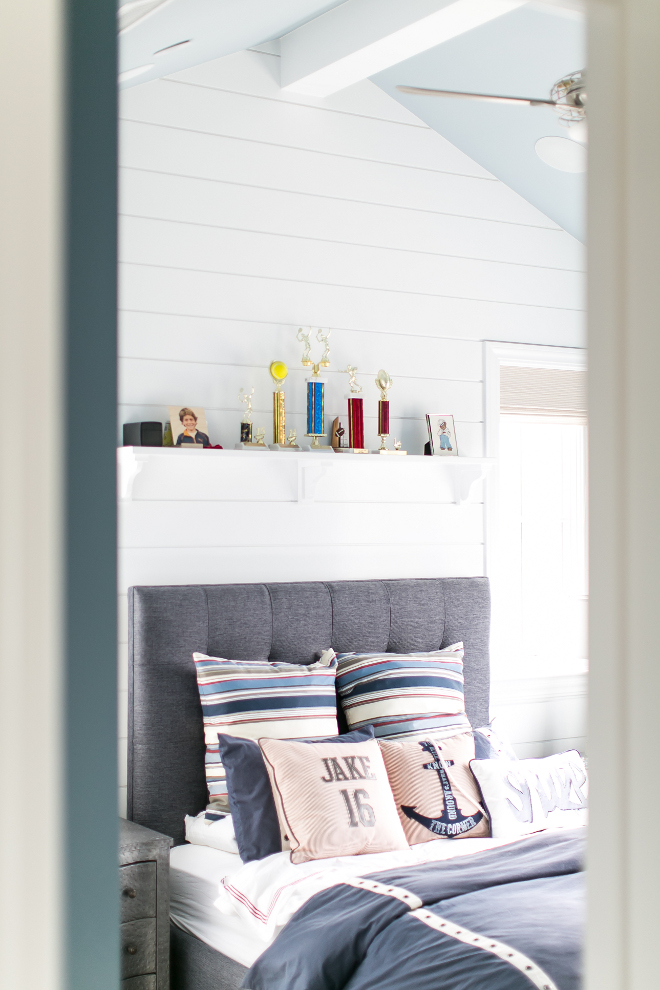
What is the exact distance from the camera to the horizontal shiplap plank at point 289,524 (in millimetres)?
3229

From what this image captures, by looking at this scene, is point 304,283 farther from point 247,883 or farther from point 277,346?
point 247,883

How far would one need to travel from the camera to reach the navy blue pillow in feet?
8.79

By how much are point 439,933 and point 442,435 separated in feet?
6.71

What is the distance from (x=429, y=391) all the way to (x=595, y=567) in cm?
310

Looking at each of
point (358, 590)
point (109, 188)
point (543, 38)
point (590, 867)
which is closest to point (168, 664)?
point (358, 590)

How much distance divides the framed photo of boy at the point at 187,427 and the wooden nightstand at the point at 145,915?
4.10 feet

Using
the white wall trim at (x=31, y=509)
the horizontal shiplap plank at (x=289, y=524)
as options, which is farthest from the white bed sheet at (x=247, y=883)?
the white wall trim at (x=31, y=509)

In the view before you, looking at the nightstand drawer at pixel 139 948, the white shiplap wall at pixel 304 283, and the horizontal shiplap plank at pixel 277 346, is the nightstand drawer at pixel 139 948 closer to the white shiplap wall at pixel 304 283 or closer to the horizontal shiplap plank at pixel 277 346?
the white shiplap wall at pixel 304 283

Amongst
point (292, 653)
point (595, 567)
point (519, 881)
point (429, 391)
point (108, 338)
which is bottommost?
point (519, 881)

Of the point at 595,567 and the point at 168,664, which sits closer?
the point at 595,567

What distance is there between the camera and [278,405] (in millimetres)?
3367

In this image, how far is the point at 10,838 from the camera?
47cm

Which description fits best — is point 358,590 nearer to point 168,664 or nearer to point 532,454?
point 168,664

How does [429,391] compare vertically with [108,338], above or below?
above
